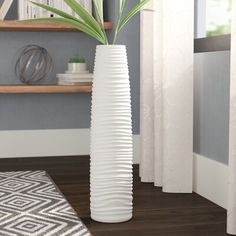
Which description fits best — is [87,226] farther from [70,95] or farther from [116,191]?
[70,95]

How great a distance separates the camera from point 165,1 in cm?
252

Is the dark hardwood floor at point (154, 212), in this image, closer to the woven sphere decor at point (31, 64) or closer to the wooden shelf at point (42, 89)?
the wooden shelf at point (42, 89)

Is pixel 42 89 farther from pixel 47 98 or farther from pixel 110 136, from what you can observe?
pixel 110 136

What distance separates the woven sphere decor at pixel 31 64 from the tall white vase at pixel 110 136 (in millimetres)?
1454

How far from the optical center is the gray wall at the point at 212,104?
2328 millimetres

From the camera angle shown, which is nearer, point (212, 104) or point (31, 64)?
point (212, 104)

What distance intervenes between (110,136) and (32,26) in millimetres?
1491

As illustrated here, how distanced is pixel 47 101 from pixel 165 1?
52.6 inches

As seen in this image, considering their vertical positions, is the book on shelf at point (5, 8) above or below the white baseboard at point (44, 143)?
above

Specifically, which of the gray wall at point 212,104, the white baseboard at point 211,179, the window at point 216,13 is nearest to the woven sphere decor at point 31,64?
the window at point 216,13

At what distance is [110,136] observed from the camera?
6.70 ft

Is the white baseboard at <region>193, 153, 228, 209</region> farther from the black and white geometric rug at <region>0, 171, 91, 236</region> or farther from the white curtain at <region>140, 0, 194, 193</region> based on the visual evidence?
the black and white geometric rug at <region>0, 171, 91, 236</region>


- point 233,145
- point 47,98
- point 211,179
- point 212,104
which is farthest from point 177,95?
point 47,98

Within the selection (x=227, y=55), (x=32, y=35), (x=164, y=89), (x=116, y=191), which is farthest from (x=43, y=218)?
(x=32, y=35)
